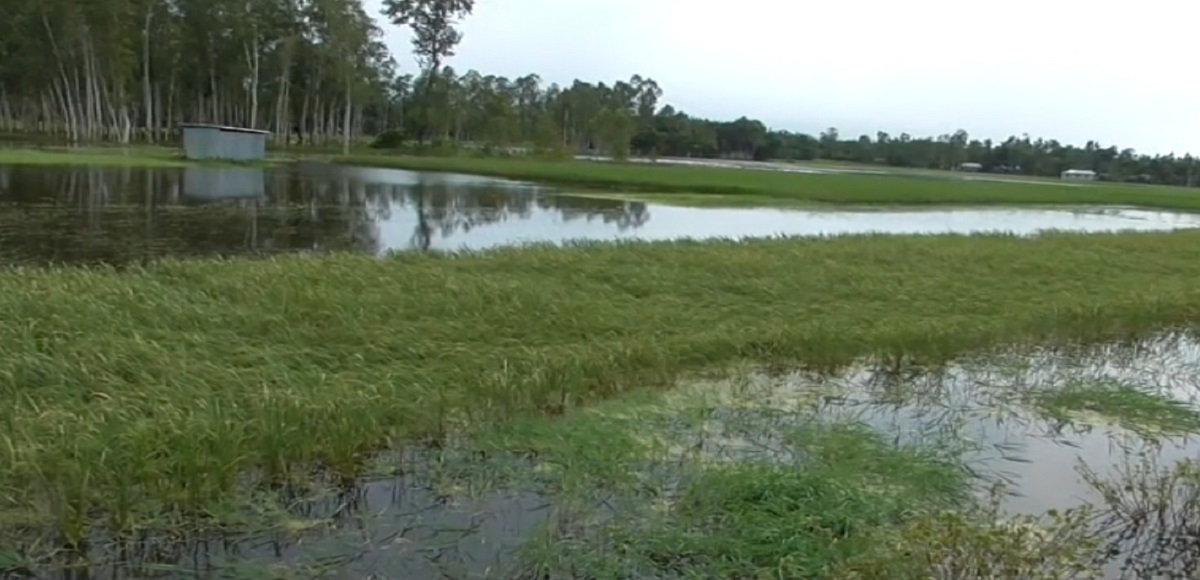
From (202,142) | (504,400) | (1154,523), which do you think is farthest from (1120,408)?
(202,142)

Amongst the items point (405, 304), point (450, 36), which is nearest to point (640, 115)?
point (450, 36)

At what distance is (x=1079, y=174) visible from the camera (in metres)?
89.5

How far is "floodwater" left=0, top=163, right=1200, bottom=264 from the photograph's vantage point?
1366 cm

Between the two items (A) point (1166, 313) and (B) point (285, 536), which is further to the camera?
(A) point (1166, 313)

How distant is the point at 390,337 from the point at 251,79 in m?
52.0

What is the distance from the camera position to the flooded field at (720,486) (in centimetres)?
388

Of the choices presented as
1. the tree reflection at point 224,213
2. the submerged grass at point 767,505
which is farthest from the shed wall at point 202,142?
the submerged grass at point 767,505

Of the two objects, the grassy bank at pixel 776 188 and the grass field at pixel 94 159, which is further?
the grassy bank at pixel 776 188

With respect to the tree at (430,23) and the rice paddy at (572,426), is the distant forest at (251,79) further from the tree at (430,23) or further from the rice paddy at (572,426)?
the rice paddy at (572,426)

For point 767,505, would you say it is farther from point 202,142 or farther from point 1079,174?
point 1079,174

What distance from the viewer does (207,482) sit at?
4402 mm

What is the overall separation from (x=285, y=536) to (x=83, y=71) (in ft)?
175

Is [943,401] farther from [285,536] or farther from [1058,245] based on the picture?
[1058,245]

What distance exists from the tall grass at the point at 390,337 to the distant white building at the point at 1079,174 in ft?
270
